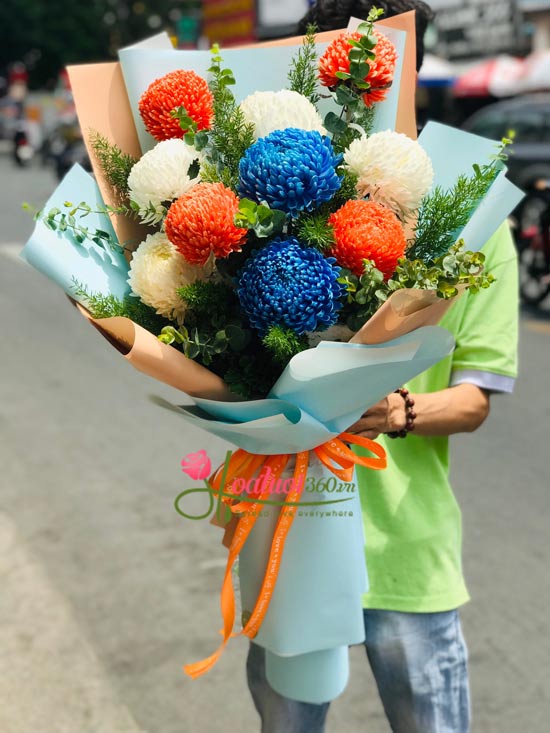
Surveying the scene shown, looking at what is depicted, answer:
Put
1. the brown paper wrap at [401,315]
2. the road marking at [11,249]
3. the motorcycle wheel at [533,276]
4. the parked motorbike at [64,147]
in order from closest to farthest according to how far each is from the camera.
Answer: the brown paper wrap at [401,315] < the motorcycle wheel at [533,276] < the road marking at [11,249] < the parked motorbike at [64,147]

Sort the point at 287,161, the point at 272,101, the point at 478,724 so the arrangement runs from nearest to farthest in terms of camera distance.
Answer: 1. the point at 287,161
2. the point at 272,101
3. the point at 478,724

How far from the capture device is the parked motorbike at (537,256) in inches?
303

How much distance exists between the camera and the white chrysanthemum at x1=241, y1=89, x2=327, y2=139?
1428mm

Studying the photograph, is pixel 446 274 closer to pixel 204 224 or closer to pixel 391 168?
pixel 391 168

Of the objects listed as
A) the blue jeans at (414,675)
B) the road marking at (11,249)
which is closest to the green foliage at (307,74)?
the blue jeans at (414,675)

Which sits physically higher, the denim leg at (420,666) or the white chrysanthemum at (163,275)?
the white chrysanthemum at (163,275)

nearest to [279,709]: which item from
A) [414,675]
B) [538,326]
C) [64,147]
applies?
[414,675]

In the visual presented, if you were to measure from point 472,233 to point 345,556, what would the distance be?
58cm

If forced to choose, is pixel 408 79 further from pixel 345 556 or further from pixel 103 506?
pixel 103 506

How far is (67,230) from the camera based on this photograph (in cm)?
153

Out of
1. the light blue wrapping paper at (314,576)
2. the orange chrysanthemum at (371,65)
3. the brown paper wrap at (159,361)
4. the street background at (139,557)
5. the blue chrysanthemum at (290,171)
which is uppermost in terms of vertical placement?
the orange chrysanthemum at (371,65)

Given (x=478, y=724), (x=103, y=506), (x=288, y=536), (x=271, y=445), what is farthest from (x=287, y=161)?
(x=103, y=506)

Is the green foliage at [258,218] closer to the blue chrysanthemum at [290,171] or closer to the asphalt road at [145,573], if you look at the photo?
the blue chrysanthemum at [290,171]

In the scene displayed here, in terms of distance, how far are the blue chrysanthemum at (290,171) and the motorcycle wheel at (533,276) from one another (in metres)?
6.52
